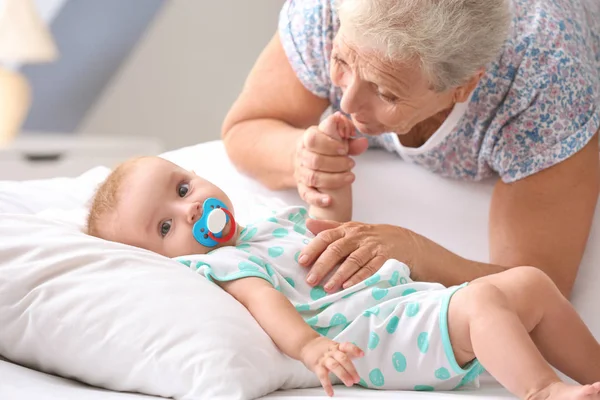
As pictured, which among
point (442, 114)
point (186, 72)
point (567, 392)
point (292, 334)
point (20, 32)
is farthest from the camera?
point (186, 72)

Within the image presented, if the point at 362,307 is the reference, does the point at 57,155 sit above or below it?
below

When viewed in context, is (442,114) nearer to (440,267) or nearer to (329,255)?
(440,267)

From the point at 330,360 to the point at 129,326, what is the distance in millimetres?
283

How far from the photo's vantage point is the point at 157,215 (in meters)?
1.43

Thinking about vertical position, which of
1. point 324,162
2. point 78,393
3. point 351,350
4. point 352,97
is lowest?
point 78,393

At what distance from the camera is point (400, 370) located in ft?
4.22

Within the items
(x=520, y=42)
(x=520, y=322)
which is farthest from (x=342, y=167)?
(x=520, y=322)

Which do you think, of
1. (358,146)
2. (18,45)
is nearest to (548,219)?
(358,146)

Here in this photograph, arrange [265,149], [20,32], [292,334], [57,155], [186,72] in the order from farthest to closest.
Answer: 1. [186,72]
2. [57,155]
3. [20,32]
4. [265,149]
5. [292,334]

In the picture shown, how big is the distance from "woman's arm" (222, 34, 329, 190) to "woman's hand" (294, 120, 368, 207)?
0.17m

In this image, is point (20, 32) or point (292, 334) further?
point (20, 32)

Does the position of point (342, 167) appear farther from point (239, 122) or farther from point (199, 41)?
point (199, 41)

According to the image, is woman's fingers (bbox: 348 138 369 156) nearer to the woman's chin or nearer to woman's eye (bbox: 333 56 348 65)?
the woman's chin

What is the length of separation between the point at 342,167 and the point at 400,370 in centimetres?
51
